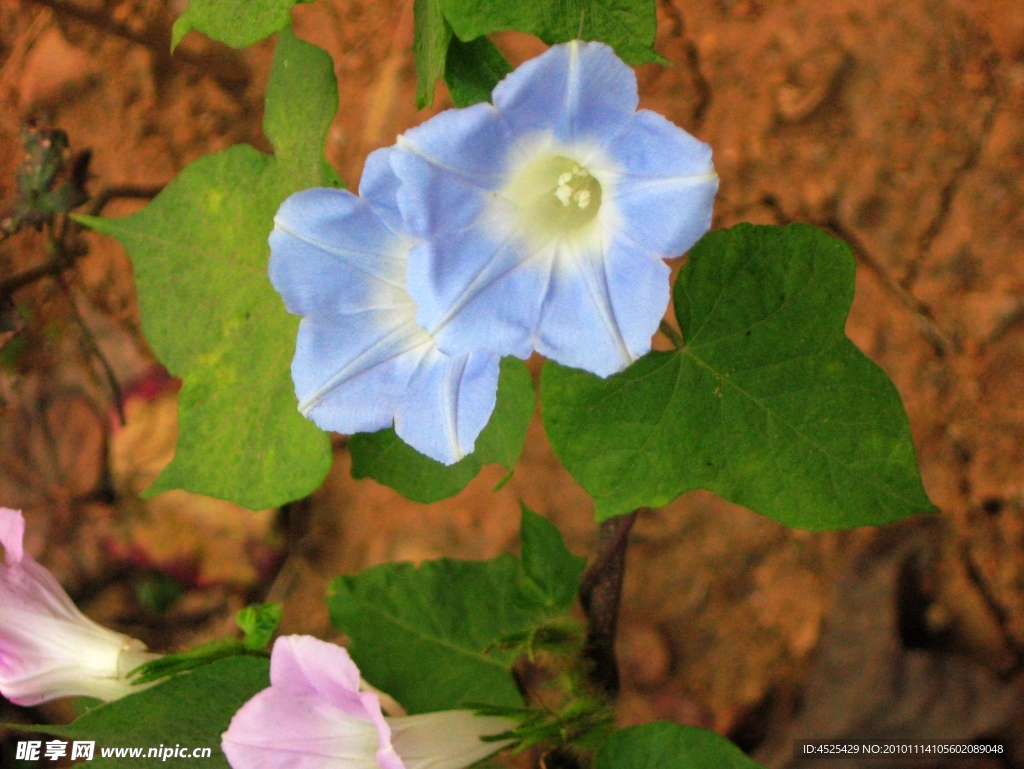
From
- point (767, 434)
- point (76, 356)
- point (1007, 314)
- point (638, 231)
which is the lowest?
point (76, 356)

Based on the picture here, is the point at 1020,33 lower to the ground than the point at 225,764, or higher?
higher

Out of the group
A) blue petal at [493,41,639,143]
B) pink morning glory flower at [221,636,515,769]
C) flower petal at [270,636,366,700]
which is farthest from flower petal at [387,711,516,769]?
blue petal at [493,41,639,143]

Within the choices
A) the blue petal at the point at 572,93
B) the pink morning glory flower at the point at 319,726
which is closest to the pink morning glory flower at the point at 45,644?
the pink morning glory flower at the point at 319,726

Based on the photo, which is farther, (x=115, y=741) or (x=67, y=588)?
(x=67, y=588)

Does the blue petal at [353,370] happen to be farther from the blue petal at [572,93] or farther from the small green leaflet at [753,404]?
the blue petal at [572,93]

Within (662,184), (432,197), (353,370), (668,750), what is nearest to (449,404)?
(353,370)

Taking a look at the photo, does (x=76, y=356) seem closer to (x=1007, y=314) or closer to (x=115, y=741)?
(x=115, y=741)

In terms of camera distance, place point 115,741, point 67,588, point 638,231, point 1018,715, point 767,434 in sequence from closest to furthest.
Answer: point 638,231, point 767,434, point 115,741, point 1018,715, point 67,588

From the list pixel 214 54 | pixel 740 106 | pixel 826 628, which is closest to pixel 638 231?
pixel 740 106
